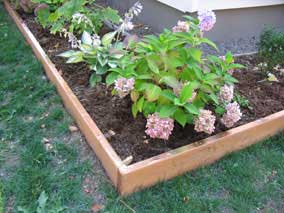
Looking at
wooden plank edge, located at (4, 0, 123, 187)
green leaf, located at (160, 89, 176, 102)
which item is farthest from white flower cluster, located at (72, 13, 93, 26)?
green leaf, located at (160, 89, 176, 102)

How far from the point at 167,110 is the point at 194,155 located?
1.15ft

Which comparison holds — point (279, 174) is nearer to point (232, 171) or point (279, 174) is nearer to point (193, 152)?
point (232, 171)

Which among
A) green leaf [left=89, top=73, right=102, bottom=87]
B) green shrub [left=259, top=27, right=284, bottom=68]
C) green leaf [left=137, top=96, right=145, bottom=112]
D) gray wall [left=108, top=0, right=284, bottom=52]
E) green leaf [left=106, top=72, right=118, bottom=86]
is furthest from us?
gray wall [left=108, top=0, right=284, bottom=52]

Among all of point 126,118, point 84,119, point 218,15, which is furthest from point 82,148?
point 218,15

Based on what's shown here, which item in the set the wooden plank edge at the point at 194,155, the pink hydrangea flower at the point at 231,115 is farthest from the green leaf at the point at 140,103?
the pink hydrangea flower at the point at 231,115

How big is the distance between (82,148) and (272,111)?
143 cm

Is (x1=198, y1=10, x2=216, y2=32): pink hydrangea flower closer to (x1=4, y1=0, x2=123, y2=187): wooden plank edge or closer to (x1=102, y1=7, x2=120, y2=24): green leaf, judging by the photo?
(x1=4, y1=0, x2=123, y2=187): wooden plank edge

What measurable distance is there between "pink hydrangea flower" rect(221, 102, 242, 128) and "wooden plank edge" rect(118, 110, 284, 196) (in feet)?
0.22

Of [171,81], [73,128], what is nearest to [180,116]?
[171,81]

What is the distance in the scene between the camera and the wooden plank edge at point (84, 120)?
2.05 meters

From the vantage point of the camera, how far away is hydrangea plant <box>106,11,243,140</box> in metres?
2.07

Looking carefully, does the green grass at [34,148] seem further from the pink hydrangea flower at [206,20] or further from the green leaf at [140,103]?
the pink hydrangea flower at [206,20]

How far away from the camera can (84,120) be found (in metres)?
2.40

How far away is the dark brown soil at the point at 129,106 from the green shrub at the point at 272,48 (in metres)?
0.11
